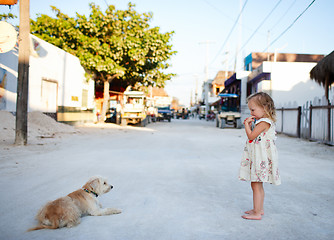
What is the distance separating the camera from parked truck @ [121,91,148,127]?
69.9 ft

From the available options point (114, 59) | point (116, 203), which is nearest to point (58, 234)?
point (116, 203)

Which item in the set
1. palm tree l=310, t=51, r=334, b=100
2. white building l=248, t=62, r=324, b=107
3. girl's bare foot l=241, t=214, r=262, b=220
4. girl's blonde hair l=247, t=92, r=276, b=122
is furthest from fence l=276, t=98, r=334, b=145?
girl's bare foot l=241, t=214, r=262, b=220

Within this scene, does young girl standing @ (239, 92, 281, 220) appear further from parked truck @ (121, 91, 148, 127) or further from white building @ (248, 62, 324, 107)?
white building @ (248, 62, 324, 107)

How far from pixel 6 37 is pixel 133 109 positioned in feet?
48.3

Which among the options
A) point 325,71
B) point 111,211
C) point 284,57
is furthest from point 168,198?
point 284,57

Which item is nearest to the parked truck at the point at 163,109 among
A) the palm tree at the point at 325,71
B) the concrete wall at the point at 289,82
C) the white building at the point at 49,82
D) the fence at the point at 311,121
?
the white building at the point at 49,82

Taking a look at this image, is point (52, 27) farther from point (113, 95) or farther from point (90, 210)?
point (90, 210)

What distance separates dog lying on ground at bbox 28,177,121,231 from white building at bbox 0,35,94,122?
10226 millimetres

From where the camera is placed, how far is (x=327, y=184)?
187 inches

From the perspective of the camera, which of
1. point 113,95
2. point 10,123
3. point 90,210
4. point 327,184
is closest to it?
point 90,210

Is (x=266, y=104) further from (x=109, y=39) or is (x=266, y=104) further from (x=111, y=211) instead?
(x=109, y=39)

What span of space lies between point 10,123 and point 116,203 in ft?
29.9

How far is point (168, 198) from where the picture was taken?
3764 millimetres

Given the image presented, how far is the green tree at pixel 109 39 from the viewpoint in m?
19.8
